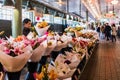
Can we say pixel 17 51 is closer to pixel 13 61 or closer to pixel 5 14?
pixel 13 61

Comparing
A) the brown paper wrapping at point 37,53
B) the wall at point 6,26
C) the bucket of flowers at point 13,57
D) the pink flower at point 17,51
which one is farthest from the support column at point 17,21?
the pink flower at point 17,51

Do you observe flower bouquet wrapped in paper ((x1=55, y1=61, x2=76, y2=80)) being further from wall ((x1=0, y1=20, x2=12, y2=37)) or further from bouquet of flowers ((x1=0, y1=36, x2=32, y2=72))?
wall ((x1=0, y1=20, x2=12, y2=37))

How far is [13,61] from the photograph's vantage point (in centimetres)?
194

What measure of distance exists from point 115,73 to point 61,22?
15.1 metres

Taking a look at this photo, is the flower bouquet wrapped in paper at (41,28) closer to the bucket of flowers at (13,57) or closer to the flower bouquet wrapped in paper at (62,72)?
the flower bouquet wrapped in paper at (62,72)

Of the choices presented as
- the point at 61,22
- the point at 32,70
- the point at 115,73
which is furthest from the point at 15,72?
the point at 61,22

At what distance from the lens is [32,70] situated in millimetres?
2496

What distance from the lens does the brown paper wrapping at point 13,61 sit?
6.31 ft

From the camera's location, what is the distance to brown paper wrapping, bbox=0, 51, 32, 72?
1923 millimetres

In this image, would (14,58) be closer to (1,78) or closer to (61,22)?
(1,78)

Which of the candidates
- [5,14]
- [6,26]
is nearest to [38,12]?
[5,14]

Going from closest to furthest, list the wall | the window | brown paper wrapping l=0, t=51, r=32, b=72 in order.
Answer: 1. brown paper wrapping l=0, t=51, r=32, b=72
2. the wall
3. the window

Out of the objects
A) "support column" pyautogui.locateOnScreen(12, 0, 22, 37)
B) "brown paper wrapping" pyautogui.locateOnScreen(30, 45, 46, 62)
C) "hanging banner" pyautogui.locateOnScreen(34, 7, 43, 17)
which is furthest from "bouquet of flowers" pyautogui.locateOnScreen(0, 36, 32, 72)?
"hanging banner" pyautogui.locateOnScreen(34, 7, 43, 17)

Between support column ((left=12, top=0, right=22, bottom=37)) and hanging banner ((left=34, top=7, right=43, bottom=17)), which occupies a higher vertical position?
hanging banner ((left=34, top=7, right=43, bottom=17))
